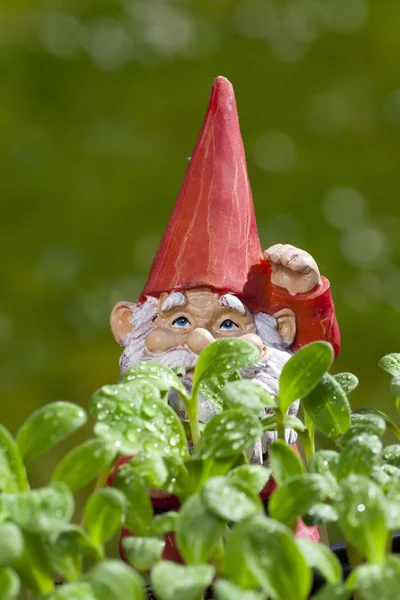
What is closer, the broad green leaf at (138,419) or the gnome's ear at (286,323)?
the broad green leaf at (138,419)

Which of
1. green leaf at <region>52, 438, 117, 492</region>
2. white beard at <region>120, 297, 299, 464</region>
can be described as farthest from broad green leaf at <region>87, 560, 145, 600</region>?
white beard at <region>120, 297, 299, 464</region>

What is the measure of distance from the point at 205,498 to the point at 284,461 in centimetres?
10

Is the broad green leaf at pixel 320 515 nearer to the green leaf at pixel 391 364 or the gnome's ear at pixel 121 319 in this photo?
the green leaf at pixel 391 364

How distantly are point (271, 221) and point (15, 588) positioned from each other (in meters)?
2.14

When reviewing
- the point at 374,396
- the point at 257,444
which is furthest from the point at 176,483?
the point at 374,396

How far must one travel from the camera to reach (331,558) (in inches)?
20.2

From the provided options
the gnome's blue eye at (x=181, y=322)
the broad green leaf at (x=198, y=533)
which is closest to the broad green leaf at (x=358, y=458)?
the broad green leaf at (x=198, y=533)

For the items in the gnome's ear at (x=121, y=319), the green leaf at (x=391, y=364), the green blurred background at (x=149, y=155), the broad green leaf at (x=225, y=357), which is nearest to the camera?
the broad green leaf at (x=225, y=357)

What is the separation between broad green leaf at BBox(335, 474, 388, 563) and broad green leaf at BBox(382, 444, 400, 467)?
163mm

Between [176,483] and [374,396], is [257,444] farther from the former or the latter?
[374,396]

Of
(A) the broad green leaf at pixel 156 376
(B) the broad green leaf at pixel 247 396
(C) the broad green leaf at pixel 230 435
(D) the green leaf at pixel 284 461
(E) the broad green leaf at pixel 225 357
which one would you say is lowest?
(D) the green leaf at pixel 284 461

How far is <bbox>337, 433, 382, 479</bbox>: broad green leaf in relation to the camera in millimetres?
603

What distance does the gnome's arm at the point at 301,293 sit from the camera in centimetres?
105

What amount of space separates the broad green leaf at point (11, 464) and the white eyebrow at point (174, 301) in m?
0.48
